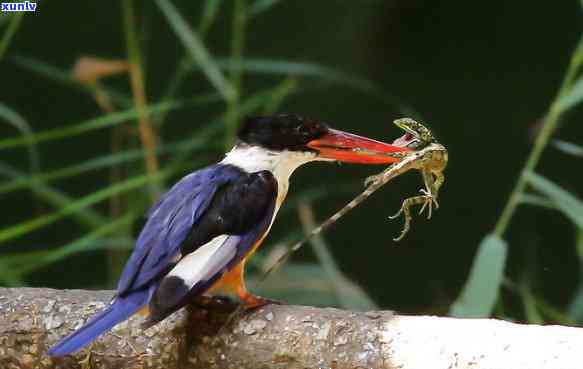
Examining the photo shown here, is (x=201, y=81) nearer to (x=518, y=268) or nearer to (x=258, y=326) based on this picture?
(x=518, y=268)

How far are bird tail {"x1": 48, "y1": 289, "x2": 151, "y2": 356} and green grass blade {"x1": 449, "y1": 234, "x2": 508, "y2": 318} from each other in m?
0.68

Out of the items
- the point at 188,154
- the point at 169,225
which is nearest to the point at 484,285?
the point at 169,225

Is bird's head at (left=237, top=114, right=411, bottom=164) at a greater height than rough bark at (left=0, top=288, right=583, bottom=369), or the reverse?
bird's head at (left=237, top=114, right=411, bottom=164)

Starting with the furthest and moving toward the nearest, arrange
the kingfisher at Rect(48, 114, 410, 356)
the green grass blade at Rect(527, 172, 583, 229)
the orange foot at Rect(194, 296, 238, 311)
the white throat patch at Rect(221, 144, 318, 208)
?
1. the green grass blade at Rect(527, 172, 583, 229)
2. the white throat patch at Rect(221, 144, 318, 208)
3. the orange foot at Rect(194, 296, 238, 311)
4. the kingfisher at Rect(48, 114, 410, 356)

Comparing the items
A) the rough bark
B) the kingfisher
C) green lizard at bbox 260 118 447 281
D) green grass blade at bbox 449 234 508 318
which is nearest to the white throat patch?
the kingfisher

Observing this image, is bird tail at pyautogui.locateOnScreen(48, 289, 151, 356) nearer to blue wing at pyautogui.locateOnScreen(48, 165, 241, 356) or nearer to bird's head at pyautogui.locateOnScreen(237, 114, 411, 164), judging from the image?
blue wing at pyautogui.locateOnScreen(48, 165, 241, 356)

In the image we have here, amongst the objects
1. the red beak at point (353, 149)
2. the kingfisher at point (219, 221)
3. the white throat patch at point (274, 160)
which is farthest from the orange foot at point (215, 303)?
the red beak at point (353, 149)

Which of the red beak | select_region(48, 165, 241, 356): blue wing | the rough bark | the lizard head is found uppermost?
the lizard head

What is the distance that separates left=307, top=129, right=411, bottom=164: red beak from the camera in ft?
5.03

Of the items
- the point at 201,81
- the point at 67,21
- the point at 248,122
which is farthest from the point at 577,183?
the point at 248,122

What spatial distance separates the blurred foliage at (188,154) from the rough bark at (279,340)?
0.52 metres

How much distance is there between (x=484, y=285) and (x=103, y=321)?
0.80 metres

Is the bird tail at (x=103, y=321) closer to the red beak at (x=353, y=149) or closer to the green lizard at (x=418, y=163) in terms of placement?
the green lizard at (x=418, y=163)

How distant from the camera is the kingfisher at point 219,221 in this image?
1.36 m
